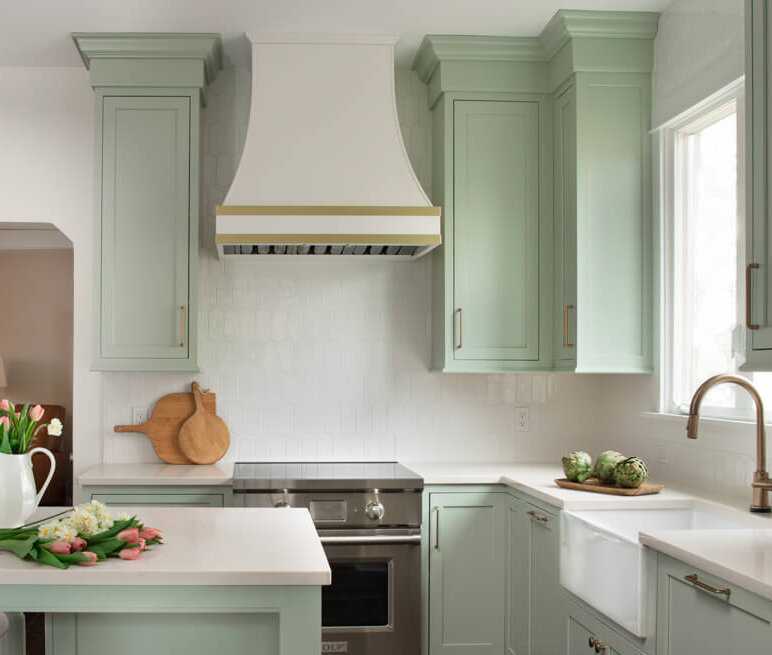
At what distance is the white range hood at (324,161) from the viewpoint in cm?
353

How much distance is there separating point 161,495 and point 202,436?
0.49m

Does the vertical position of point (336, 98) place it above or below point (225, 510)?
above

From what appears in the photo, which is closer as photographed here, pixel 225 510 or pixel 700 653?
pixel 700 653

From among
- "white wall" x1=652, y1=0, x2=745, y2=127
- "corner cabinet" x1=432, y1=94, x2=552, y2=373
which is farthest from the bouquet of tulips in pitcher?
"white wall" x1=652, y1=0, x2=745, y2=127

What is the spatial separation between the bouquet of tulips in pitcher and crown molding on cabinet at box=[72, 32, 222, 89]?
233 cm

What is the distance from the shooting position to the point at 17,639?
6.82 ft

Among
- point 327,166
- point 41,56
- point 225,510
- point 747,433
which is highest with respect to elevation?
point 41,56

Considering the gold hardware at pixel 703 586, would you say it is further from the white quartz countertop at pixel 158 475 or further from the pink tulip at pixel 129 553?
the white quartz countertop at pixel 158 475

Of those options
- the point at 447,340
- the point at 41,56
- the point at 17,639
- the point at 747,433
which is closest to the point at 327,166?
the point at 447,340

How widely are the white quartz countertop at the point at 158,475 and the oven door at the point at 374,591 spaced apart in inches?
21.3

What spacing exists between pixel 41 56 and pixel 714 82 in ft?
9.74

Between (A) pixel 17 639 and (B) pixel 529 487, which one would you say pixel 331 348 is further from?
(A) pixel 17 639

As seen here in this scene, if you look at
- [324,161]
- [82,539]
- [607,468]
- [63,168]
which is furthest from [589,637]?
[63,168]

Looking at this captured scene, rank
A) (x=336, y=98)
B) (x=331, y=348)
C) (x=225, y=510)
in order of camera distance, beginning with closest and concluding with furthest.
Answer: (x=225, y=510), (x=336, y=98), (x=331, y=348)
